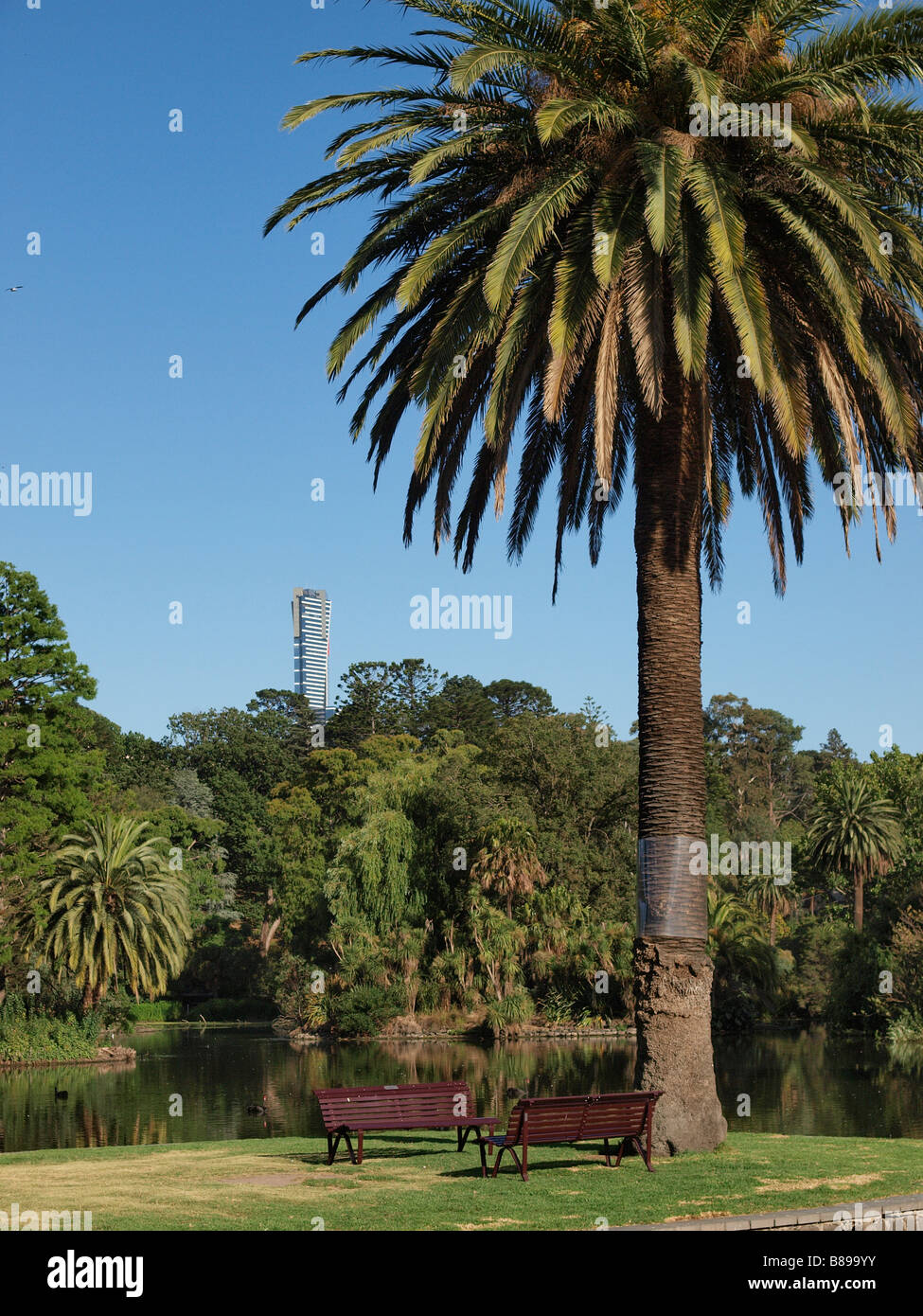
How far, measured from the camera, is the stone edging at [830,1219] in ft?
30.9

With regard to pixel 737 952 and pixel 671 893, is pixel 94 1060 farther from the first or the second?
pixel 671 893

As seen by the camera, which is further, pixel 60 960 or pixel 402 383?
pixel 60 960

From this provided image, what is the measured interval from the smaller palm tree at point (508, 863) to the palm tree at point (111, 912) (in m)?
14.7

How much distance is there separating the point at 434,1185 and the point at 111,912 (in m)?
35.4

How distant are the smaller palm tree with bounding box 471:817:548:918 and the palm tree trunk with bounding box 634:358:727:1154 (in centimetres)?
4109

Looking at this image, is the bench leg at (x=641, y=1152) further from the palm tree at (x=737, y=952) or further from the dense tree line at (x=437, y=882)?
the palm tree at (x=737, y=952)

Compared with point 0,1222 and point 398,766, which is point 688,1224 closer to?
point 0,1222

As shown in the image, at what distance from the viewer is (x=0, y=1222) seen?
1051 cm

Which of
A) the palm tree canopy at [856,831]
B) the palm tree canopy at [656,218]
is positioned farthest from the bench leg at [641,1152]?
the palm tree canopy at [856,831]

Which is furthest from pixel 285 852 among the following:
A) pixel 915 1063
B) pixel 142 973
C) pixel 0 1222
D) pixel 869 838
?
pixel 0 1222

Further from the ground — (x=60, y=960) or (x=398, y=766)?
(x=398, y=766)

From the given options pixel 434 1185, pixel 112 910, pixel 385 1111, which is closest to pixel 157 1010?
pixel 112 910

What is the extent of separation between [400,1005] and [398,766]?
11865 mm

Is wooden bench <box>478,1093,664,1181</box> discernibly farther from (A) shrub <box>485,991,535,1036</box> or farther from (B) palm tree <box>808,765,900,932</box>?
(B) palm tree <box>808,765,900,932</box>
